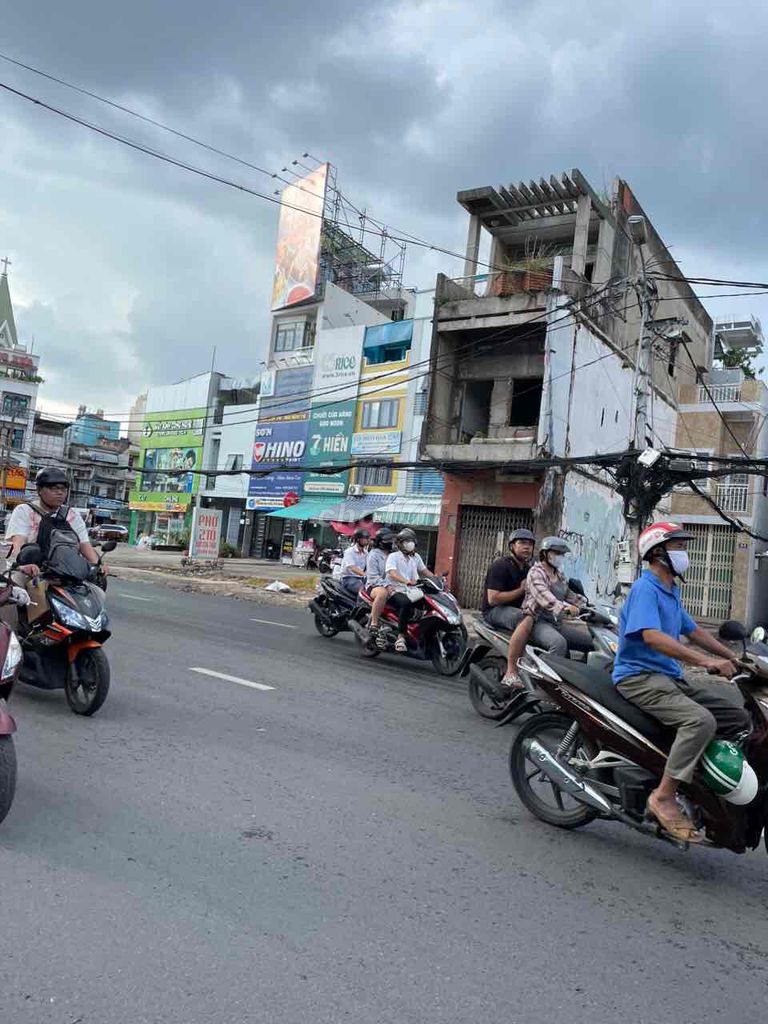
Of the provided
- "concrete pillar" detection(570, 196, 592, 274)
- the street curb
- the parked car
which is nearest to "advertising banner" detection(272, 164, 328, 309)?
the parked car

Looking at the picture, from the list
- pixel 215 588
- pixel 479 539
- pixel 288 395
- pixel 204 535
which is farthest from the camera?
pixel 288 395

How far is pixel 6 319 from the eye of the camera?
77938 mm

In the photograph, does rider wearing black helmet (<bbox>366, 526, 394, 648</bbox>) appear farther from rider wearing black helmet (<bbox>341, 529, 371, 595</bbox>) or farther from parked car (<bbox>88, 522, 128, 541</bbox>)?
parked car (<bbox>88, 522, 128, 541</bbox>)

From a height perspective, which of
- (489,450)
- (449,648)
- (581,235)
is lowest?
(449,648)

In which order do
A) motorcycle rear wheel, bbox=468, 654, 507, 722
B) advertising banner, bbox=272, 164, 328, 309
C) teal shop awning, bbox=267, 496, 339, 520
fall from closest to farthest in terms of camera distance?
motorcycle rear wheel, bbox=468, 654, 507, 722, teal shop awning, bbox=267, 496, 339, 520, advertising banner, bbox=272, 164, 328, 309

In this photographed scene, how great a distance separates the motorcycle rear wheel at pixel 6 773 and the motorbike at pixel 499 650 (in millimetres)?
4183

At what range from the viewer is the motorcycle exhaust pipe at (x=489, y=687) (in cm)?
713

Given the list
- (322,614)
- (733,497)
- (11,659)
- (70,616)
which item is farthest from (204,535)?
(11,659)

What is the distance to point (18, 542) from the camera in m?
6.32

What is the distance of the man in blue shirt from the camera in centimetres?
371

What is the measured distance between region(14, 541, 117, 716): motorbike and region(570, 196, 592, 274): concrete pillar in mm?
19766

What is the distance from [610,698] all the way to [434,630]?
5366 mm

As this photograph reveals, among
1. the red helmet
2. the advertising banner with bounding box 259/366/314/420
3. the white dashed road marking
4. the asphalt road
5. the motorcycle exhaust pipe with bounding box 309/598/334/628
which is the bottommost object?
the asphalt road

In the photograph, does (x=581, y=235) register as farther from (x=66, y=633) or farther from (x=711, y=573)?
(x=66, y=633)
